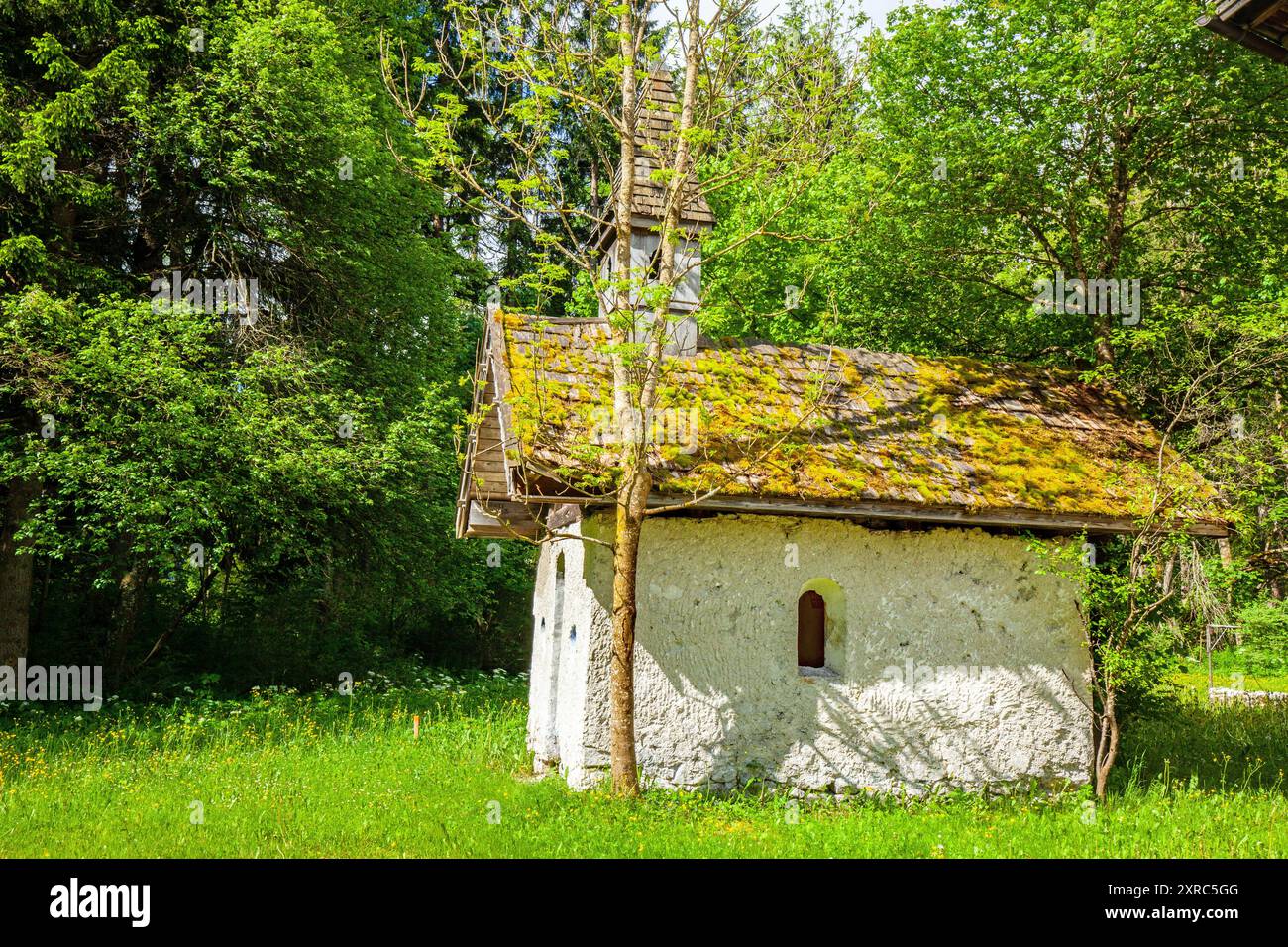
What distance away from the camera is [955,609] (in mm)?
8703

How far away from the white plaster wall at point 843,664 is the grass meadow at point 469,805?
0.35 metres

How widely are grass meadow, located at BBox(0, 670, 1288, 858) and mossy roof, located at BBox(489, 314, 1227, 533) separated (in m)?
2.51

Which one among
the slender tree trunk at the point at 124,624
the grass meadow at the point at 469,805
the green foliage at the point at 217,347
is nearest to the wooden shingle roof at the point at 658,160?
the green foliage at the point at 217,347

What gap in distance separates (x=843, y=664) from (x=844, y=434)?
2.18m

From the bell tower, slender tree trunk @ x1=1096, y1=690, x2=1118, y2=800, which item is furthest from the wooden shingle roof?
slender tree trunk @ x1=1096, y1=690, x2=1118, y2=800

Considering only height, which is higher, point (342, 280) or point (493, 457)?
point (342, 280)

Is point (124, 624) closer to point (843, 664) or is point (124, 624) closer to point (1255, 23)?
point (843, 664)

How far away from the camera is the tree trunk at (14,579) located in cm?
1281

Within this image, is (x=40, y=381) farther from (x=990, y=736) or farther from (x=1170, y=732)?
(x=1170, y=732)

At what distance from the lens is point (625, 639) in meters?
7.54

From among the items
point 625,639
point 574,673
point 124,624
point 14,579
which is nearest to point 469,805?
point 574,673

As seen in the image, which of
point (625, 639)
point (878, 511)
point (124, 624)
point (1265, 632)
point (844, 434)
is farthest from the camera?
point (1265, 632)

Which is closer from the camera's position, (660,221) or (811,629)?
(811,629)

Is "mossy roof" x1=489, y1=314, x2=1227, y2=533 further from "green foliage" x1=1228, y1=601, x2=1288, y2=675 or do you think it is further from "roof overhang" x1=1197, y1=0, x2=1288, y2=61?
"green foliage" x1=1228, y1=601, x2=1288, y2=675
